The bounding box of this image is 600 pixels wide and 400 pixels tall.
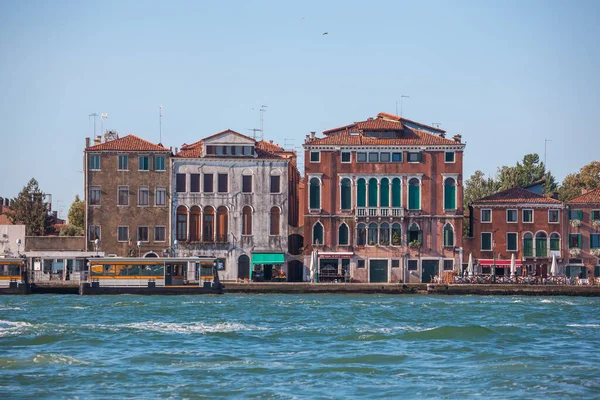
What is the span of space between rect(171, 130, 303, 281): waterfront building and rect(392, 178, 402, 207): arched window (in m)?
6.27

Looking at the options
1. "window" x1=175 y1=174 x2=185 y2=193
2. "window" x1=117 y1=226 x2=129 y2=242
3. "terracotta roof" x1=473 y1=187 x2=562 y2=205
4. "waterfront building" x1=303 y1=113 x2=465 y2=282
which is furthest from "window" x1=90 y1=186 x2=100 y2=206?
"terracotta roof" x1=473 y1=187 x2=562 y2=205

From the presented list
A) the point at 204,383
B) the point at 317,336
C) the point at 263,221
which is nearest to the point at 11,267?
the point at 263,221

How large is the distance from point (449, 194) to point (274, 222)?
34.3 ft

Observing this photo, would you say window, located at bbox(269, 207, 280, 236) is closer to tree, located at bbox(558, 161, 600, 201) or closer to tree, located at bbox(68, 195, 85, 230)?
tree, located at bbox(68, 195, 85, 230)

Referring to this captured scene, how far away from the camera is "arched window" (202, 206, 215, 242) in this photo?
72.2 m

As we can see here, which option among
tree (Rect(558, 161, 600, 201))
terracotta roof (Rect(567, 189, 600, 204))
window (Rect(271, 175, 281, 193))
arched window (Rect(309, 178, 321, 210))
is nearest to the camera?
arched window (Rect(309, 178, 321, 210))

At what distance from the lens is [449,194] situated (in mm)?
72062

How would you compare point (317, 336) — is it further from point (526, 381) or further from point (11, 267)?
point (11, 267)

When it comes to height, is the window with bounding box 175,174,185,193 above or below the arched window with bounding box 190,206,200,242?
above

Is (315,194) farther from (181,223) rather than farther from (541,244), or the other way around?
(541,244)

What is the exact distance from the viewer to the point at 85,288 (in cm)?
6431

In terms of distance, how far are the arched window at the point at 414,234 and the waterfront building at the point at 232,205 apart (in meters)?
7.21

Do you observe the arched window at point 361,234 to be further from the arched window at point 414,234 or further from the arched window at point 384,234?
the arched window at point 414,234

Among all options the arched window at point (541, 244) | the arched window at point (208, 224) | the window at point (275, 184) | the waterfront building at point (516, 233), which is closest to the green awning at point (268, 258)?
the arched window at point (208, 224)
